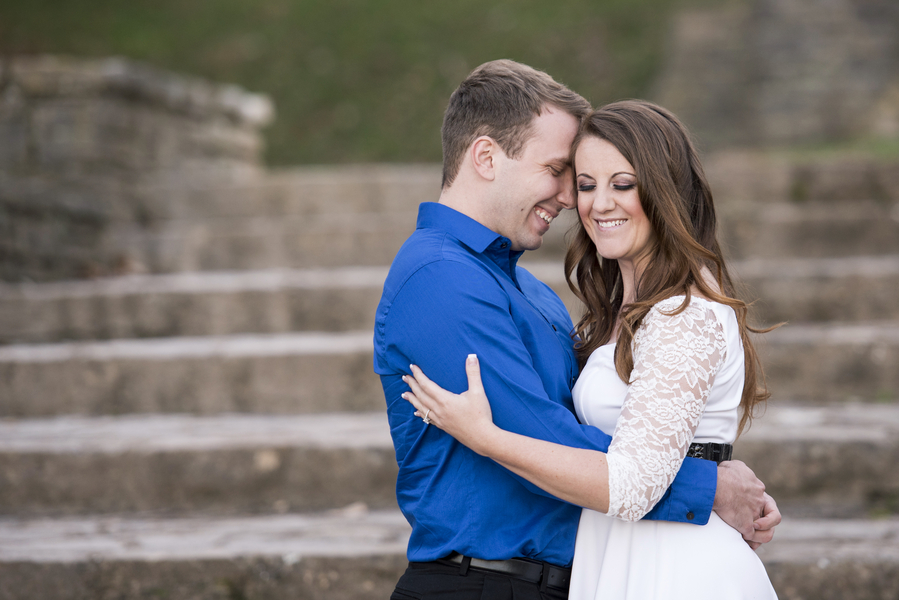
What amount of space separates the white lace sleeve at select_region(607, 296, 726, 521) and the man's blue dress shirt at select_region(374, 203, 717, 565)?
10 cm

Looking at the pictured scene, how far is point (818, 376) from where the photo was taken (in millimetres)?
3607

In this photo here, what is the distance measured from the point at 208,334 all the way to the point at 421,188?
2403 millimetres

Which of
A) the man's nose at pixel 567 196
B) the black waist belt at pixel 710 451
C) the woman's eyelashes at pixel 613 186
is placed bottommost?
the black waist belt at pixel 710 451

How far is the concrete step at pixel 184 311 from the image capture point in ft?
13.9

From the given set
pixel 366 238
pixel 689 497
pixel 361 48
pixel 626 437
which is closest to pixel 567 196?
pixel 626 437

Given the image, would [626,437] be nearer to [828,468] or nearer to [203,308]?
[828,468]

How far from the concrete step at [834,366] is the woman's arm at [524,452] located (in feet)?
7.42

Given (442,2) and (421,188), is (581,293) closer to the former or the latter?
(421,188)

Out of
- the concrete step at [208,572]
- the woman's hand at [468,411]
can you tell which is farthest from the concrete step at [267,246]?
the woman's hand at [468,411]

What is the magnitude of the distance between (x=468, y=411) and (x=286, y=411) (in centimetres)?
230

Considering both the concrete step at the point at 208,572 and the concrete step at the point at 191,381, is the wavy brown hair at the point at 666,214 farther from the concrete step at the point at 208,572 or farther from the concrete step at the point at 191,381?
the concrete step at the point at 191,381

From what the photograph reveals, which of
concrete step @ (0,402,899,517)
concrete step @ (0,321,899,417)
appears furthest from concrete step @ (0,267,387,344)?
concrete step @ (0,402,899,517)

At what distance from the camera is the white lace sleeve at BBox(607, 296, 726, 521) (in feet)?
5.16

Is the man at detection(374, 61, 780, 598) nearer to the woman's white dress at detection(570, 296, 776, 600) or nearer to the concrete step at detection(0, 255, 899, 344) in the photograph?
the woman's white dress at detection(570, 296, 776, 600)
